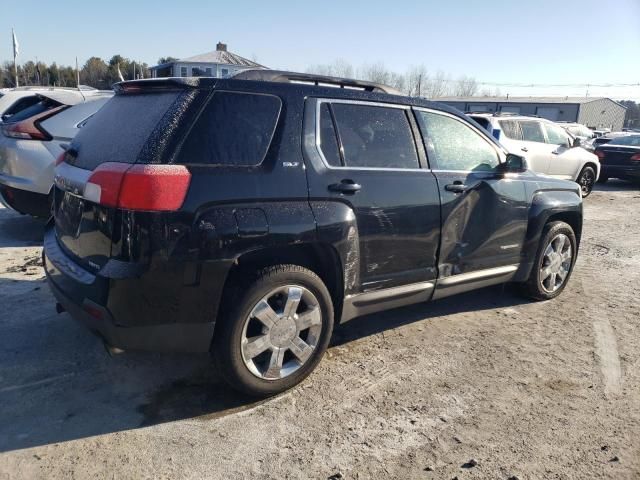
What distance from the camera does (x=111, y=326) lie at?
2.73 m

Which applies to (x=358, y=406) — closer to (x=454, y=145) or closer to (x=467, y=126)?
(x=454, y=145)

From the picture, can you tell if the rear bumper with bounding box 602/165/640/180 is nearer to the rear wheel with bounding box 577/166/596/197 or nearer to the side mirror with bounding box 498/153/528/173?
the rear wheel with bounding box 577/166/596/197

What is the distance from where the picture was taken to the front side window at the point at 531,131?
11.6 meters

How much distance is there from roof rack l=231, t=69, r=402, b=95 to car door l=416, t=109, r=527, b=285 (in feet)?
1.26

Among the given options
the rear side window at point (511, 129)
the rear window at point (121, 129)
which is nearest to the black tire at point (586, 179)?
the rear side window at point (511, 129)

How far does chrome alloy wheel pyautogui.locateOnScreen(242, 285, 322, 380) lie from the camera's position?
10.0 ft

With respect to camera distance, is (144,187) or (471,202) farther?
(471,202)

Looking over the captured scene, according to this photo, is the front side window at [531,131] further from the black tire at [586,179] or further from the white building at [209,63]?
the white building at [209,63]

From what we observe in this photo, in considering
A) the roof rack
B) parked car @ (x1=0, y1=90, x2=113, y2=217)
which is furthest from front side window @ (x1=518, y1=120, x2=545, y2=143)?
parked car @ (x1=0, y1=90, x2=113, y2=217)

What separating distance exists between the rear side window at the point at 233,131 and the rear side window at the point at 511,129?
9.17m

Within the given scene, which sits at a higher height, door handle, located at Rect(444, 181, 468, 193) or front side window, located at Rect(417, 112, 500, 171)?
front side window, located at Rect(417, 112, 500, 171)

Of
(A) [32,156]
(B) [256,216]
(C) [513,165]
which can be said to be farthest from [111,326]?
(A) [32,156]

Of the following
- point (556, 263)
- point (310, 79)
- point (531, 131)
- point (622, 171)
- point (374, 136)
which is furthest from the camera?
point (622, 171)

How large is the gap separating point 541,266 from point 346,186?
267 cm
